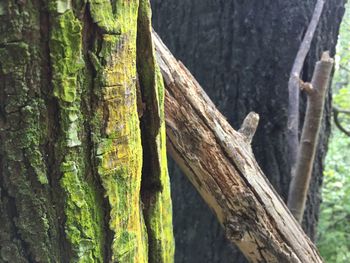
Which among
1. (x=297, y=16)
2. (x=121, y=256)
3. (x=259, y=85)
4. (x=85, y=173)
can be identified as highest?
(x=297, y=16)

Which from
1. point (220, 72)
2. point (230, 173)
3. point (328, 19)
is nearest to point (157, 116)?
point (230, 173)

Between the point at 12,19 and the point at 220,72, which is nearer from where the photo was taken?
the point at 12,19

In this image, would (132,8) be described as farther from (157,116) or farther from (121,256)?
(121,256)

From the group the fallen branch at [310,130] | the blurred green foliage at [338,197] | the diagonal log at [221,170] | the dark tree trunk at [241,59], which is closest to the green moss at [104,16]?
the diagonal log at [221,170]

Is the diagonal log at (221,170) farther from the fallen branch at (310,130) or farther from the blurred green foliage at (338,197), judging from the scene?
the blurred green foliage at (338,197)

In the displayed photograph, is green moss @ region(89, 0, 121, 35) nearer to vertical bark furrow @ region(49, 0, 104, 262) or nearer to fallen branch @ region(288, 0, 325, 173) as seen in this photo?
vertical bark furrow @ region(49, 0, 104, 262)

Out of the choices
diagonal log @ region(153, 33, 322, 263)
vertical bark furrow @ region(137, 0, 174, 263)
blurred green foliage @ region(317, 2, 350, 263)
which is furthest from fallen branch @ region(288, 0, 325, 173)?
blurred green foliage @ region(317, 2, 350, 263)
